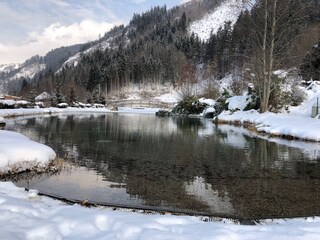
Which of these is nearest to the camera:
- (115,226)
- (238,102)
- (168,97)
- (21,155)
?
(115,226)

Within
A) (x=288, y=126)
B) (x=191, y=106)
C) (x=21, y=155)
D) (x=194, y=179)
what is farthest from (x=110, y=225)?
(x=191, y=106)

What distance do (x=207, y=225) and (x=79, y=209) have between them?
253cm

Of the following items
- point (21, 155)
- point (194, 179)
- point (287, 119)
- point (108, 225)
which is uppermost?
point (287, 119)

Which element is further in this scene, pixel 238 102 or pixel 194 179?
pixel 238 102

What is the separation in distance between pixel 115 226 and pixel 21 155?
6.31m

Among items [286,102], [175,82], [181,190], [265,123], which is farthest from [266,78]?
[175,82]

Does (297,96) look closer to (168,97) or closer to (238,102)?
(238,102)

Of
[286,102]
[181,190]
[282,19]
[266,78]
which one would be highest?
[282,19]

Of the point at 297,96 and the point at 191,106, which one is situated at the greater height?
the point at 297,96

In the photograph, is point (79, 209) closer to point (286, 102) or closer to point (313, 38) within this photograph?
point (286, 102)

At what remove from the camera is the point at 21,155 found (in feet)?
36.3

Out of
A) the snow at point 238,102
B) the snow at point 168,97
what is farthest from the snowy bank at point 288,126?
the snow at point 168,97

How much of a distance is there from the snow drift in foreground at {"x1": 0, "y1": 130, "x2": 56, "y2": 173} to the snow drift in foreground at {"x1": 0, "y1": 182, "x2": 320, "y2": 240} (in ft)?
12.4

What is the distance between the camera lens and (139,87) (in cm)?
13050
